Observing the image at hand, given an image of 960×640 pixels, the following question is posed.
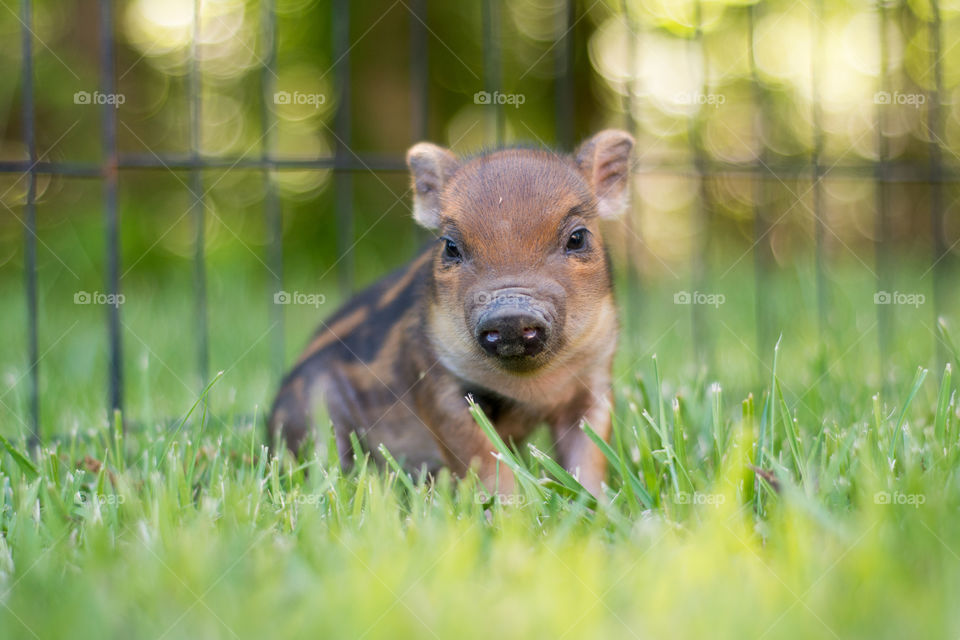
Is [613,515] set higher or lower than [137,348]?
higher

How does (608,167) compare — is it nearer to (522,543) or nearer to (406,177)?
(522,543)

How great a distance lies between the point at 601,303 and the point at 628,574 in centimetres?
153

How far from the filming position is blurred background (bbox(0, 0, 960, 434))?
4.38 meters

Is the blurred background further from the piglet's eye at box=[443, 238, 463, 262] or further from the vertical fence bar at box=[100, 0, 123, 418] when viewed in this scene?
the piglet's eye at box=[443, 238, 463, 262]

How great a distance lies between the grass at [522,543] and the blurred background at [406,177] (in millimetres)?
919

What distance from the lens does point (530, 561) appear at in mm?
1864

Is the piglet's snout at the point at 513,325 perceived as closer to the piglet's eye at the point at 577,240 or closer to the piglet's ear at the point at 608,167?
the piglet's eye at the point at 577,240

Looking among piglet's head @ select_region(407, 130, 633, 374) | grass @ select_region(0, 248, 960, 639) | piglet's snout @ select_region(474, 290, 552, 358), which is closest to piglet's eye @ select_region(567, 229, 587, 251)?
piglet's head @ select_region(407, 130, 633, 374)

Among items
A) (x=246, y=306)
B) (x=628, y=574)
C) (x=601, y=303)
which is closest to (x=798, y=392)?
(x=601, y=303)

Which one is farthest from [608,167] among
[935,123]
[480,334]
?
[935,123]

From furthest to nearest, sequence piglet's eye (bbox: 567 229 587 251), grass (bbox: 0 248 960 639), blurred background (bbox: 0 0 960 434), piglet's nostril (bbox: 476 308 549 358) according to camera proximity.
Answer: blurred background (bbox: 0 0 960 434) → piglet's eye (bbox: 567 229 587 251) → piglet's nostril (bbox: 476 308 549 358) → grass (bbox: 0 248 960 639)

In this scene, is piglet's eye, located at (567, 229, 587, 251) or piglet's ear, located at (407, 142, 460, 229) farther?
piglet's ear, located at (407, 142, 460, 229)

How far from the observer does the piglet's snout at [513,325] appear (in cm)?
250

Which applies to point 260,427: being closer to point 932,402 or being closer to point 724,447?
point 724,447
